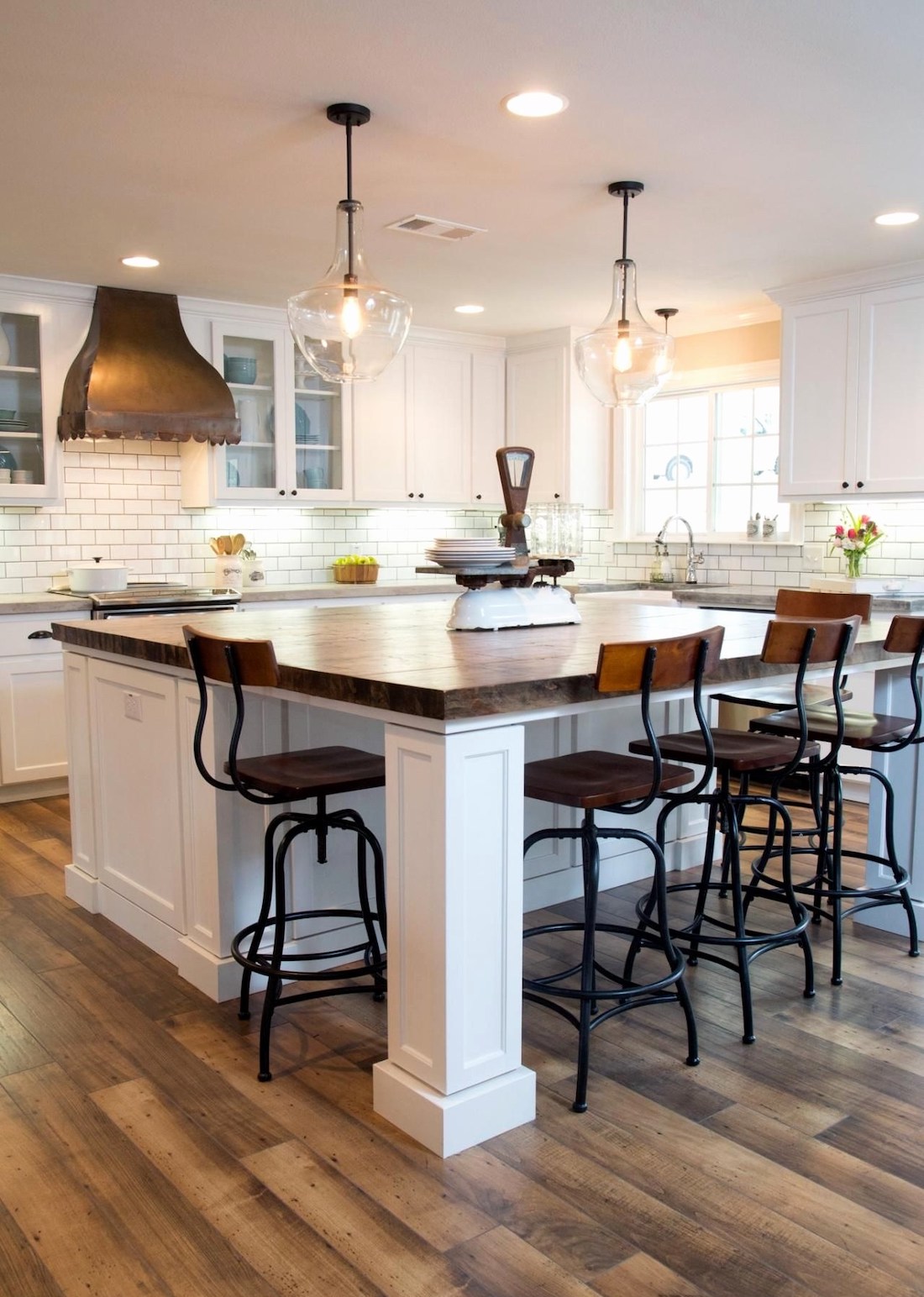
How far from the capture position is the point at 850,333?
17.2 ft

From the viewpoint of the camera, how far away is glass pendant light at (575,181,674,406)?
12.5ft

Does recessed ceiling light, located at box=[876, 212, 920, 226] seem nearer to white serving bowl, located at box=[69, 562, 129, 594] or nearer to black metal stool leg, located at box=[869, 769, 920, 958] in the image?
black metal stool leg, located at box=[869, 769, 920, 958]

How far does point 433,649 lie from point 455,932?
2.51 feet

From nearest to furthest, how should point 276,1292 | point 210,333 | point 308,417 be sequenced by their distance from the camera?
1. point 276,1292
2. point 210,333
3. point 308,417

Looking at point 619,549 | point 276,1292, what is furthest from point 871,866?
point 619,549

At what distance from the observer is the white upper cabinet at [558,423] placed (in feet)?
21.9

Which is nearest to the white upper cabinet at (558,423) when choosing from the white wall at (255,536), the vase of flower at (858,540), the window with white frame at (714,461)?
the window with white frame at (714,461)

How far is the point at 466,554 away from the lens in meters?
2.96

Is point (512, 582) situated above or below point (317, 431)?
below

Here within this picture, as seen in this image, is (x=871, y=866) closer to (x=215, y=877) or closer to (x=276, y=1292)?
(x=215, y=877)

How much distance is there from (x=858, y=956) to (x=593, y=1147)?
4.40 ft

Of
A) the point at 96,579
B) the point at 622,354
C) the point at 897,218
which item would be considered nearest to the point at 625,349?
the point at 622,354

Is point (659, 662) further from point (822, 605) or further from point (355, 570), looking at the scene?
point (355, 570)

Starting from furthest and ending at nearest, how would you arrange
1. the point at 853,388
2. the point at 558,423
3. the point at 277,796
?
the point at 558,423
the point at 853,388
the point at 277,796
